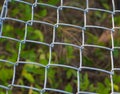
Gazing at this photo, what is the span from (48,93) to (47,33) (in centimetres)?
41

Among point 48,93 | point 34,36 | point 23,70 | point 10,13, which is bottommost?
point 48,93

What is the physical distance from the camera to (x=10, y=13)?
7.81ft

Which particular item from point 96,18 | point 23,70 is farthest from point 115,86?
point 96,18

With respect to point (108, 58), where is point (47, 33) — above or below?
above

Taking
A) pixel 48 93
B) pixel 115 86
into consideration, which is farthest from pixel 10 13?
pixel 115 86

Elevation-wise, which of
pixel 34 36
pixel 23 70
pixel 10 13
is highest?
pixel 10 13

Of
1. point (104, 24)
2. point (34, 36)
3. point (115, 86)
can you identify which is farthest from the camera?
point (104, 24)

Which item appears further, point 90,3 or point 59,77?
point 90,3

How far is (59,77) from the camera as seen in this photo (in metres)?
2.35

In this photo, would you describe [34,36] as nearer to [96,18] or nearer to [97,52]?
[97,52]

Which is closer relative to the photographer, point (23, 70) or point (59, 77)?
point (23, 70)

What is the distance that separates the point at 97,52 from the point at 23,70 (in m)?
0.52

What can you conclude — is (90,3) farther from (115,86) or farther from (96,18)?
(115,86)

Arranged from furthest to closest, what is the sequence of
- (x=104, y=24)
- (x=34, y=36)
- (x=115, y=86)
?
(x=104, y=24)
(x=34, y=36)
(x=115, y=86)
